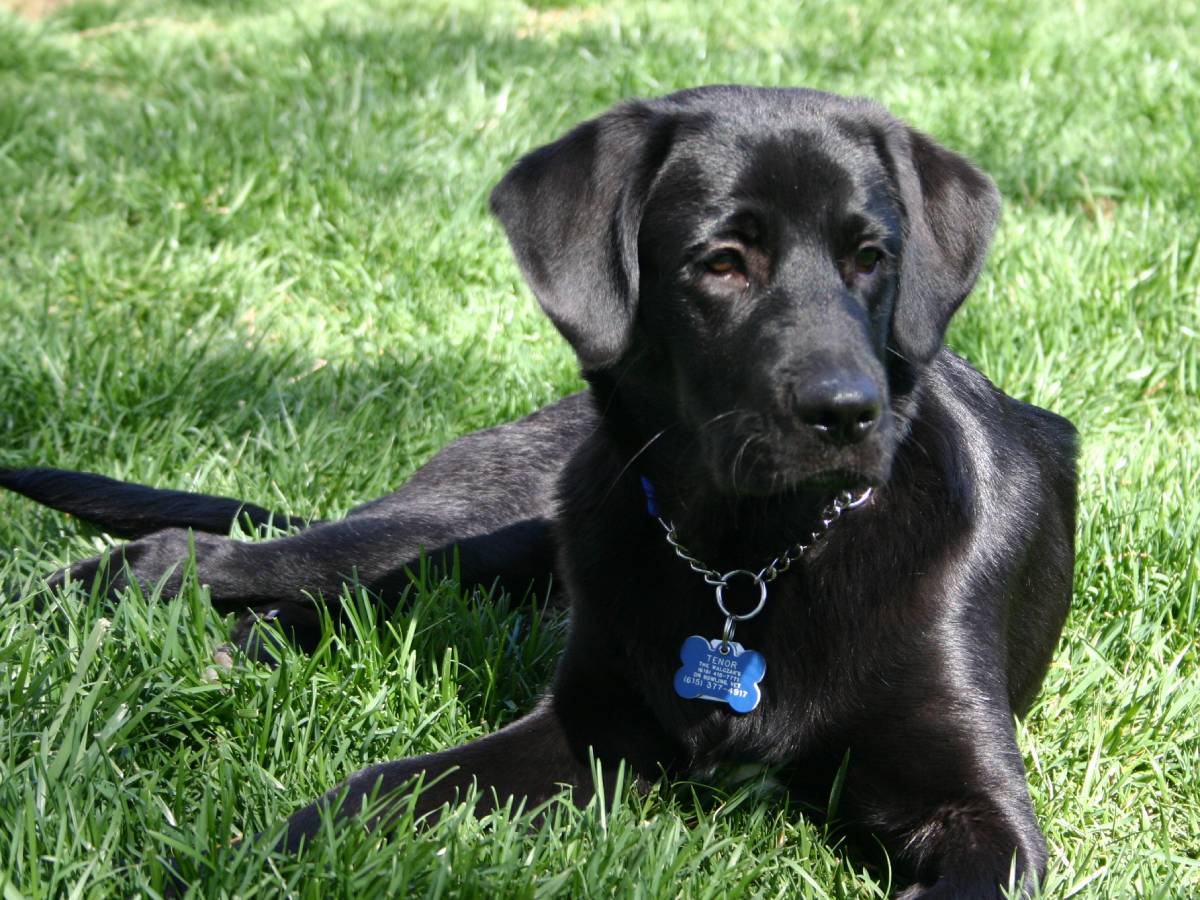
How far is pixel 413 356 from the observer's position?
423cm

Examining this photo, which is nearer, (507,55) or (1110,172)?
(1110,172)

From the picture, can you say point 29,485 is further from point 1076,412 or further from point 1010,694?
point 1076,412

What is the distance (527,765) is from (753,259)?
3.09 ft

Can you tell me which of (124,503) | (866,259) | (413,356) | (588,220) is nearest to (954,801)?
(866,259)

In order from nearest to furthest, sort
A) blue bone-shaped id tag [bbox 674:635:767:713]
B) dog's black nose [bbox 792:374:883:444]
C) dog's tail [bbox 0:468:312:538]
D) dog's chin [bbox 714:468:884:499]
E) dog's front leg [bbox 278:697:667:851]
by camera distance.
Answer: dog's black nose [bbox 792:374:883:444] < dog's chin [bbox 714:468:884:499] < dog's front leg [bbox 278:697:667:851] < blue bone-shaped id tag [bbox 674:635:767:713] < dog's tail [bbox 0:468:312:538]

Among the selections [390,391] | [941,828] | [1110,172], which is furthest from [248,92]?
[941,828]

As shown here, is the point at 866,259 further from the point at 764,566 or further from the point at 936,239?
the point at 764,566

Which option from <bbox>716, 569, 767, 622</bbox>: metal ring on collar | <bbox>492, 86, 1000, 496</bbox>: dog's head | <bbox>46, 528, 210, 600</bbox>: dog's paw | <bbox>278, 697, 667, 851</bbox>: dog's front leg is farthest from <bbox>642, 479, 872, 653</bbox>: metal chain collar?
<bbox>46, 528, 210, 600</bbox>: dog's paw

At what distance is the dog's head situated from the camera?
2281mm

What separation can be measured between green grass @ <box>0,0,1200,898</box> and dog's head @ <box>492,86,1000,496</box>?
25.3 inches

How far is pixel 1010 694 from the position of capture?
271 centimetres

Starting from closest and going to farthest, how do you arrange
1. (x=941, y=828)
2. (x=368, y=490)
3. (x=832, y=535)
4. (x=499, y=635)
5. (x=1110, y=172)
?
(x=941, y=828), (x=832, y=535), (x=499, y=635), (x=368, y=490), (x=1110, y=172)

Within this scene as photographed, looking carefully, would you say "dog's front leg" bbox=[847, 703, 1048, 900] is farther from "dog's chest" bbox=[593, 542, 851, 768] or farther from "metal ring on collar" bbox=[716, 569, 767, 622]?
"metal ring on collar" bbox=[716, 569, 767, 622]

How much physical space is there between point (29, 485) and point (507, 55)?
326 cm
